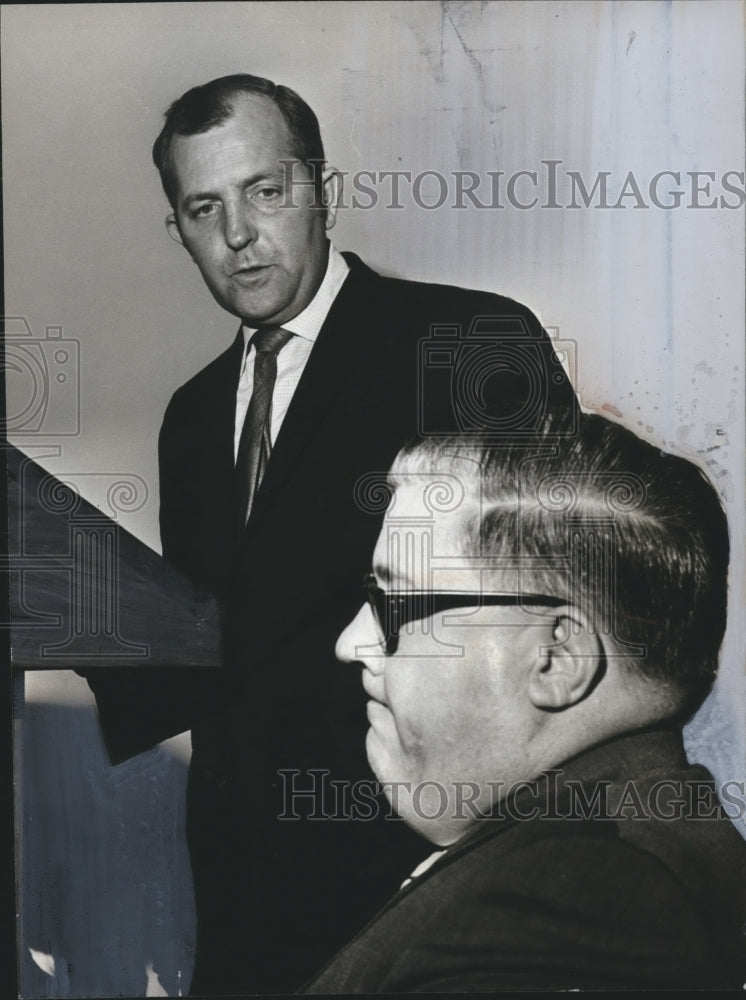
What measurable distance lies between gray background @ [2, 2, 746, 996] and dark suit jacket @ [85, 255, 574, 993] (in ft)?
0.23

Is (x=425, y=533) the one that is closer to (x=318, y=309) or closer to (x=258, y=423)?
(x=258, y=423)

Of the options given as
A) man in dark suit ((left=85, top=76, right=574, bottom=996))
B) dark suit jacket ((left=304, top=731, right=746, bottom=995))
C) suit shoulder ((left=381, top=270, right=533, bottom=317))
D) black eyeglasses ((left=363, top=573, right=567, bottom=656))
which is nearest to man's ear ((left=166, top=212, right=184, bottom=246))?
man in dark suit ((left=85, top=76, right=574, bottom=996))

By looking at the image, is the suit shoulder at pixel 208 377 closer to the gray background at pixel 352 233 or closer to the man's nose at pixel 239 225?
the gray background at pixel 352 233

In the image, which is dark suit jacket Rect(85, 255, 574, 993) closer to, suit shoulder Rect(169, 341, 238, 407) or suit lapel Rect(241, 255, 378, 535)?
suit lapel Rect(241, 255, 378, 535)

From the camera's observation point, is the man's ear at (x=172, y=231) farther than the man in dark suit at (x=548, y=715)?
Result: Yes

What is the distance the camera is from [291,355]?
2.81m

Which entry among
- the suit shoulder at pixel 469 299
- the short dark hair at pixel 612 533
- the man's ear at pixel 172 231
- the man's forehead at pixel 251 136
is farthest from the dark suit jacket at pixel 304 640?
the man's ear at pixel 172 231

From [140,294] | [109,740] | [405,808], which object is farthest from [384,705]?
[140,294]

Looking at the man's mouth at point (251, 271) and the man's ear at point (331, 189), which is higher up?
the man's ear at point (331, 189)

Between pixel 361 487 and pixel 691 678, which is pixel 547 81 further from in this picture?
pixel 691 678

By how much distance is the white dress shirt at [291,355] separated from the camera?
2.79 metres

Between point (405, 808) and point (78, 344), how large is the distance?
1419 mm

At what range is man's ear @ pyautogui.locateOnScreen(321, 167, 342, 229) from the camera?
274cm

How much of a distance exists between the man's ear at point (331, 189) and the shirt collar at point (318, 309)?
0.42ft
